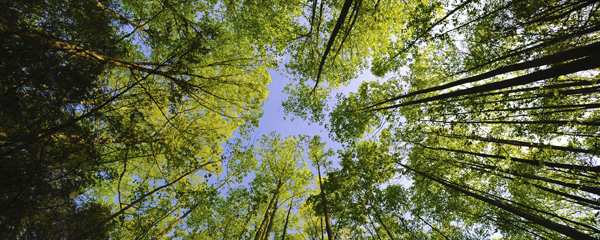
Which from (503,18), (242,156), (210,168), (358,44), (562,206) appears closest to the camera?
(503,18)

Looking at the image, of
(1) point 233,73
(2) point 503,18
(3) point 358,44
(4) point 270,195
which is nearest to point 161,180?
(1) point 233,73

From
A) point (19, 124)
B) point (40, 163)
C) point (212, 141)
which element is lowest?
point (40, 163)

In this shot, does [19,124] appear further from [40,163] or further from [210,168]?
[210,168]

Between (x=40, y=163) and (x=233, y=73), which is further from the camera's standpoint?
(x=233, y=73)

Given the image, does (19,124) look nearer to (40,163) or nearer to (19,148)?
(19,148)

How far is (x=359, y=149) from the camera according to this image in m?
9.65

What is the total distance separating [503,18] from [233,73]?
8458mm

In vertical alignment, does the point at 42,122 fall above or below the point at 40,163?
above

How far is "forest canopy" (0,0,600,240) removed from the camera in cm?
408

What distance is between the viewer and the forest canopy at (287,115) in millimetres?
4078

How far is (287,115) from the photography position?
1277 cm

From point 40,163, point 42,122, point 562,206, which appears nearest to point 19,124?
point 42,122

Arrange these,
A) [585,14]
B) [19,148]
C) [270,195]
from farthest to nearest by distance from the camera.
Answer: [270,195] → [585,14] → [19,148]

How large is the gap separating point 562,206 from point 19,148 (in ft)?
47.0
